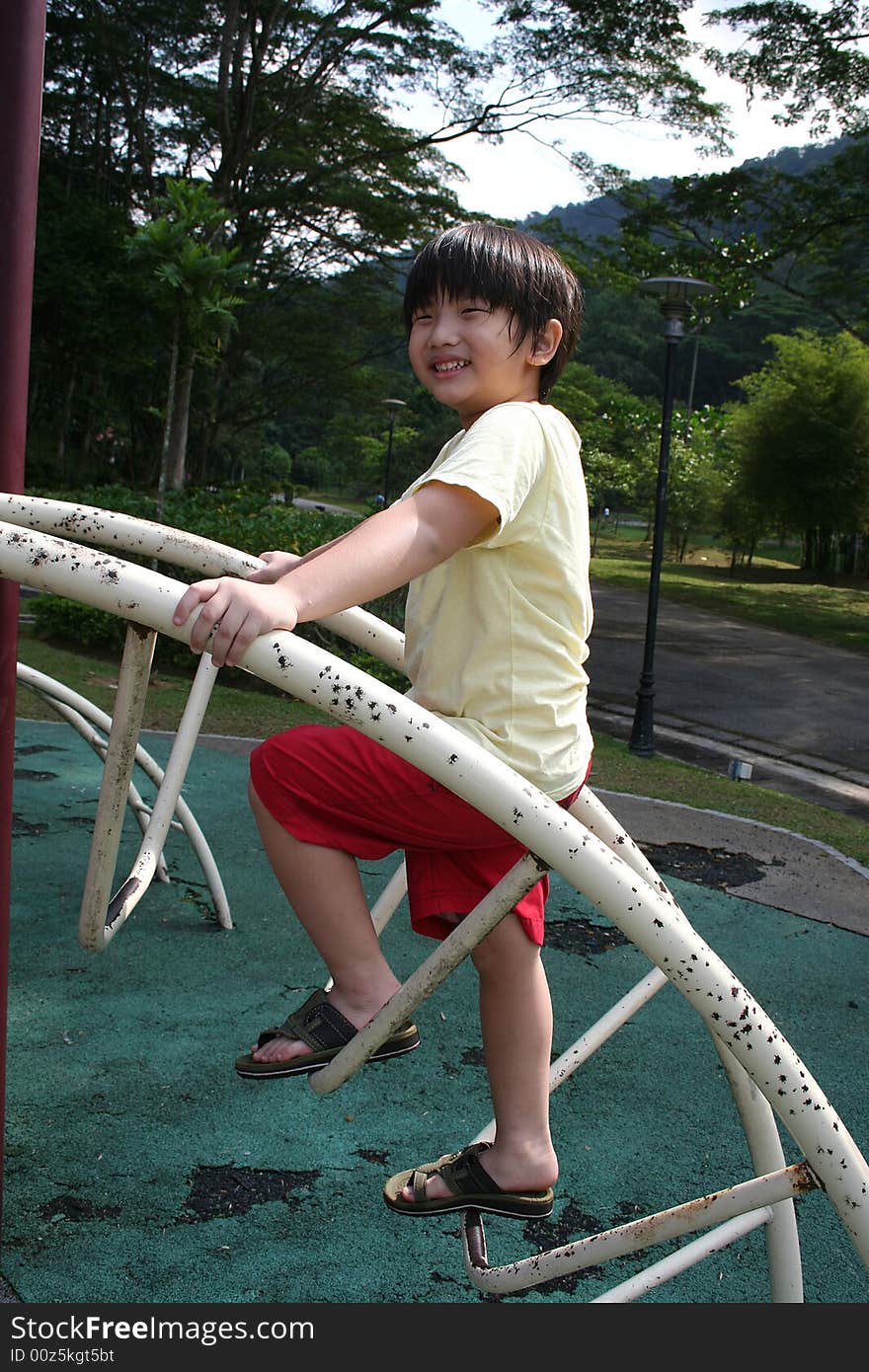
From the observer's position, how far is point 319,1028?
1317mm

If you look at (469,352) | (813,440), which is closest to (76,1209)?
(469,352)

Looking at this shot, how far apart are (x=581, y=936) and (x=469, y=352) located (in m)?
2.39

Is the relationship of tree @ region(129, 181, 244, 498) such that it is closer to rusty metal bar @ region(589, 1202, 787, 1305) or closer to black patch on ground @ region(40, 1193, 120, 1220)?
black patch on ground @ region(40, 1193, 120, 1220)

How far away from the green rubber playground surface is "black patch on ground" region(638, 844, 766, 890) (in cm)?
67


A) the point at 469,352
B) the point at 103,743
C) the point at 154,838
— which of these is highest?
the point at 469,352

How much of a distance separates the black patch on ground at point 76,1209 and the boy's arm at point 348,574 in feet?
→ 4.06

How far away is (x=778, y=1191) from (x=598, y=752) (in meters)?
6.18

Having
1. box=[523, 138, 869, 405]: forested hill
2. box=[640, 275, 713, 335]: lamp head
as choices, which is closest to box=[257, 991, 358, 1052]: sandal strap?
box=[640, 275, 713, 335]: lamp head

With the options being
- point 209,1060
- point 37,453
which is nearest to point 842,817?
point 209,1060

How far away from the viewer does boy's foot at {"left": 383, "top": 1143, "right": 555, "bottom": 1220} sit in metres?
1.33

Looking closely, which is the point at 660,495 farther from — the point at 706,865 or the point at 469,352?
the point at 469,352

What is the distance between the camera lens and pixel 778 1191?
3.70 ft

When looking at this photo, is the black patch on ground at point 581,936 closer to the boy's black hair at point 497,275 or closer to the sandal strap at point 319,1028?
the sandal strap at point 319,1028

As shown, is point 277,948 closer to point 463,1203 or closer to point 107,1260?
point 107,1260
